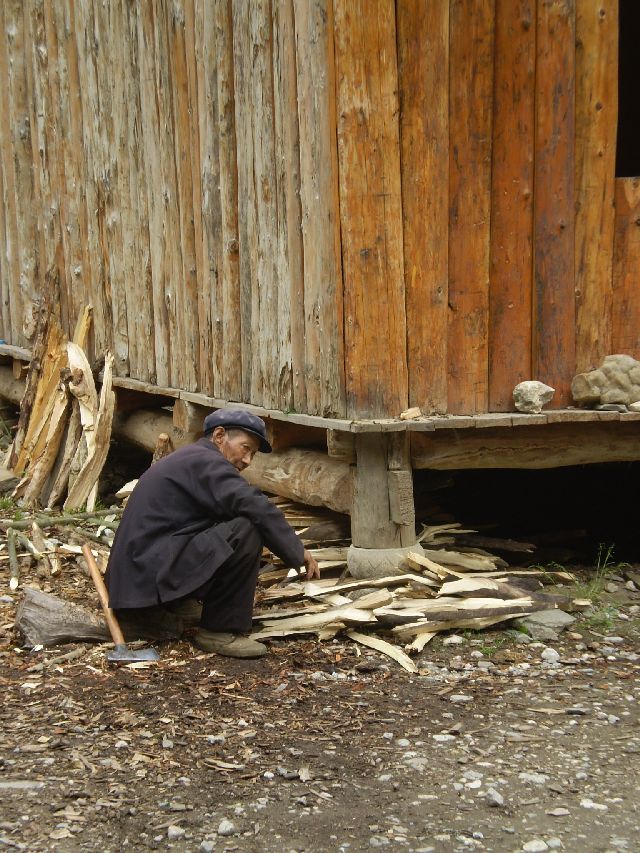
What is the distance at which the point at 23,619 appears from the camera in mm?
5426

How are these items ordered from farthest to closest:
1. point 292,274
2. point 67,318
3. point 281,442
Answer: point 67,318 < point 281,442 < point 292,274

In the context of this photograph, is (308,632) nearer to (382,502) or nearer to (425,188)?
(382,502)

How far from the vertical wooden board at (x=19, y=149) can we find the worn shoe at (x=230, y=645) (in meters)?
7.00

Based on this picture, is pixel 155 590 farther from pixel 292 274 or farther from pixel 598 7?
pixel 598 7

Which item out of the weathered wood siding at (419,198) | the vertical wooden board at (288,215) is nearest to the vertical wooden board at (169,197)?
the weathered wood siding at (419,198)

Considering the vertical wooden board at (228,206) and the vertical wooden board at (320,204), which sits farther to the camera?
the vertical wooden board at (228,206)

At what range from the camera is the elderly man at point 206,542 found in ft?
16.8

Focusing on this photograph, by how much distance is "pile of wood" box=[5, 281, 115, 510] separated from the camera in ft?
29.3

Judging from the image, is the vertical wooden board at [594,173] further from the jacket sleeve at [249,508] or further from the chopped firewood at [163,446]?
the chopped firewood at [163,446]

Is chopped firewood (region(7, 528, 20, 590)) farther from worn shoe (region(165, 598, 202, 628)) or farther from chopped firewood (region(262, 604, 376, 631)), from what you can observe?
chopped firewood (region(262, 604, 376, 631))

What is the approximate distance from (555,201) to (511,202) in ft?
0.79

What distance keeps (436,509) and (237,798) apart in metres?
3.63

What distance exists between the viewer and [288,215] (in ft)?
20.6

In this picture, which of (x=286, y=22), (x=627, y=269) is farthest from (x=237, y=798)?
(x=286, y=22)
